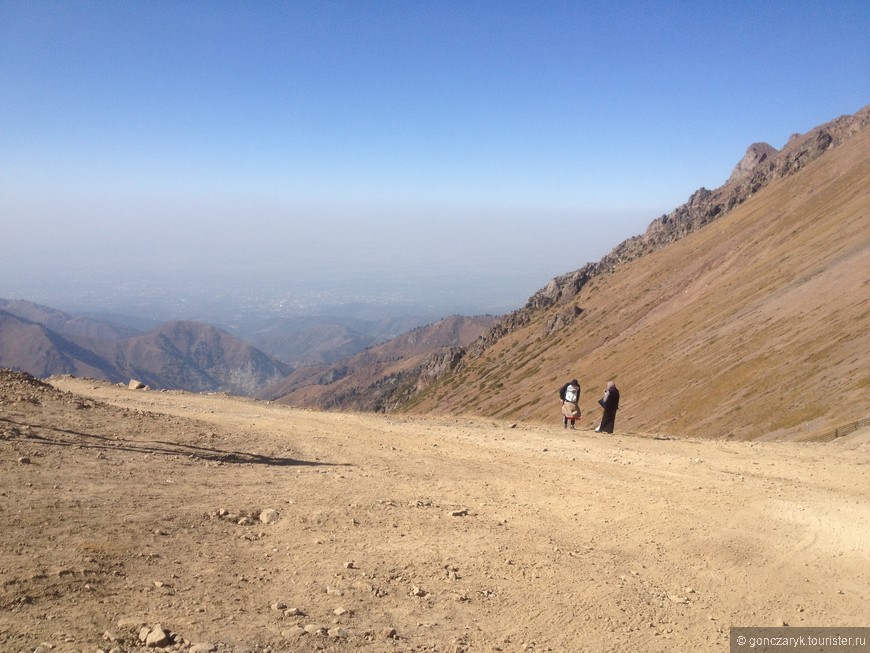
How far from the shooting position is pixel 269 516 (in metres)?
9.84

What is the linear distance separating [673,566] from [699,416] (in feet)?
85.7

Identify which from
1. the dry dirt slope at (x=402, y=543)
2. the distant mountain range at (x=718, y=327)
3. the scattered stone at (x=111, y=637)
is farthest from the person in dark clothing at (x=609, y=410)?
the scattered stone at (x=111, y=637)

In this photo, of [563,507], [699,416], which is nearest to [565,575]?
[563,507]

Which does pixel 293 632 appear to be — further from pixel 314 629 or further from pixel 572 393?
pixel 572 393

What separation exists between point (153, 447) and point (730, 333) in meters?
41.5

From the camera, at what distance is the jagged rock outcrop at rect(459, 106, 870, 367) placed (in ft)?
337

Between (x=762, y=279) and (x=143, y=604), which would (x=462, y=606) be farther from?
(x=762, y=279)

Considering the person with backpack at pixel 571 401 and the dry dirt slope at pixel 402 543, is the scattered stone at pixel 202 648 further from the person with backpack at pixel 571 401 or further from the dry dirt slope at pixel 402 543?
the person with backpack at pixel 571 401

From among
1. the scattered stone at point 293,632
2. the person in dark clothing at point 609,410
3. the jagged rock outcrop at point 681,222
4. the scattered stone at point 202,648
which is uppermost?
the jagged rock outcrop at point 681,222

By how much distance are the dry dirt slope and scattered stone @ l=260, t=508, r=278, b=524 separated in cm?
19

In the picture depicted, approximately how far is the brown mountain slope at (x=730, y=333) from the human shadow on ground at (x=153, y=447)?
20.0 m

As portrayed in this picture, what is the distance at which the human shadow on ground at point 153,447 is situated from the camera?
13.2m

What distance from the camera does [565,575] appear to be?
8688 millimetres

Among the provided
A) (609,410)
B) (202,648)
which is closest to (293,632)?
(202,648)
